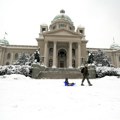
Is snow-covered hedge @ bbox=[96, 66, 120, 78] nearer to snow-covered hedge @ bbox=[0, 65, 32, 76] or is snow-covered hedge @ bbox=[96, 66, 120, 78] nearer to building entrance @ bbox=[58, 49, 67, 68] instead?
snow-covered hedge @ bbox=[0, 65, 32, 76]

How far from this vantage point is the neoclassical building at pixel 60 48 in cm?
3494

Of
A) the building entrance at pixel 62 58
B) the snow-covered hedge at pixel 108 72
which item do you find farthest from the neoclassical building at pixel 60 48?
the snow-covered hedge at pixel 108 72

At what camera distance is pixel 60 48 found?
3838 cm

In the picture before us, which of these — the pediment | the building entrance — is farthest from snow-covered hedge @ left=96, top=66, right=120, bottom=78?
the building entrance

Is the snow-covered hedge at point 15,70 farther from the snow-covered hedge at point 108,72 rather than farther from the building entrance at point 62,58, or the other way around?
the building entrance at point 62,58

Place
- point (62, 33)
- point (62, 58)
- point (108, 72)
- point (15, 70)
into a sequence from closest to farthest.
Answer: point (15, 70)
point (108, 72)
point (62, 33)
point (62, 58)

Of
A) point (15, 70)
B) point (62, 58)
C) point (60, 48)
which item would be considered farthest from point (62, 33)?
point (15, 70)

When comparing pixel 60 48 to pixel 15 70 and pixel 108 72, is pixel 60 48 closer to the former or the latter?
pixel 108 72

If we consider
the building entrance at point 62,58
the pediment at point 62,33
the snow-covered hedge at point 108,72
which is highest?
the pediment at point 62,33

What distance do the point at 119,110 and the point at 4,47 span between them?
45.9 metres

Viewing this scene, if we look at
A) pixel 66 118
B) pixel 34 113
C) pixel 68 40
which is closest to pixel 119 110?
pixel 66 118

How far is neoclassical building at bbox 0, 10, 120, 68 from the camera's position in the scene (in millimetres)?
34938

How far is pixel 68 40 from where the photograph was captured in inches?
1383

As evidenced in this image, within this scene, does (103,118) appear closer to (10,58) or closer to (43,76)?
(43,76)
